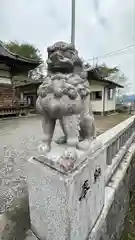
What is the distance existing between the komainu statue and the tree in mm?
19626

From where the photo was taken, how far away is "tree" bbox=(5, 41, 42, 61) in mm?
18747

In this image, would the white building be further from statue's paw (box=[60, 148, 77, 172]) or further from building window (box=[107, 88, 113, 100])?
statue's paw (box=[60, 148, 77, 172])

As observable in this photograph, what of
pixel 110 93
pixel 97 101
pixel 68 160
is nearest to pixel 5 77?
pixel 97 101

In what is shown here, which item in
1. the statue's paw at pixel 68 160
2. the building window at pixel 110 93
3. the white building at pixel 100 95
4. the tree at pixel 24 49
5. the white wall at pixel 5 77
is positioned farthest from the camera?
the tree at pixel 24 49

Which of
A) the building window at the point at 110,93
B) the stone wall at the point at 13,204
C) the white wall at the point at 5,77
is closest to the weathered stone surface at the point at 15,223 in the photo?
the stone wall at the point at 13,204

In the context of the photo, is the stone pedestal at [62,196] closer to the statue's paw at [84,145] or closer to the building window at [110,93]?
the statue's paw at [84,145]

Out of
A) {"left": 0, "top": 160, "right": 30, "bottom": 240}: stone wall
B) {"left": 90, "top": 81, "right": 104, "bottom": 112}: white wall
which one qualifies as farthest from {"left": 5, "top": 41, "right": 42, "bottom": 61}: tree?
{"left": 0, "top": 160, "right": 30, "bottom": 240}: stone wall

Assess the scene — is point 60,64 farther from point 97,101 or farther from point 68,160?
point 97,101

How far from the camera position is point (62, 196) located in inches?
30.5

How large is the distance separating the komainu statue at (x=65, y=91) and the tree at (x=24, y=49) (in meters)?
19.6

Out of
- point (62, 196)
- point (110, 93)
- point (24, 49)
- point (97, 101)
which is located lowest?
point (62, 196)

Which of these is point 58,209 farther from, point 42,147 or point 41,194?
point 42,147

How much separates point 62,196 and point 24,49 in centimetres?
2068

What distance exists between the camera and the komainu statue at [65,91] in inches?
32.4
